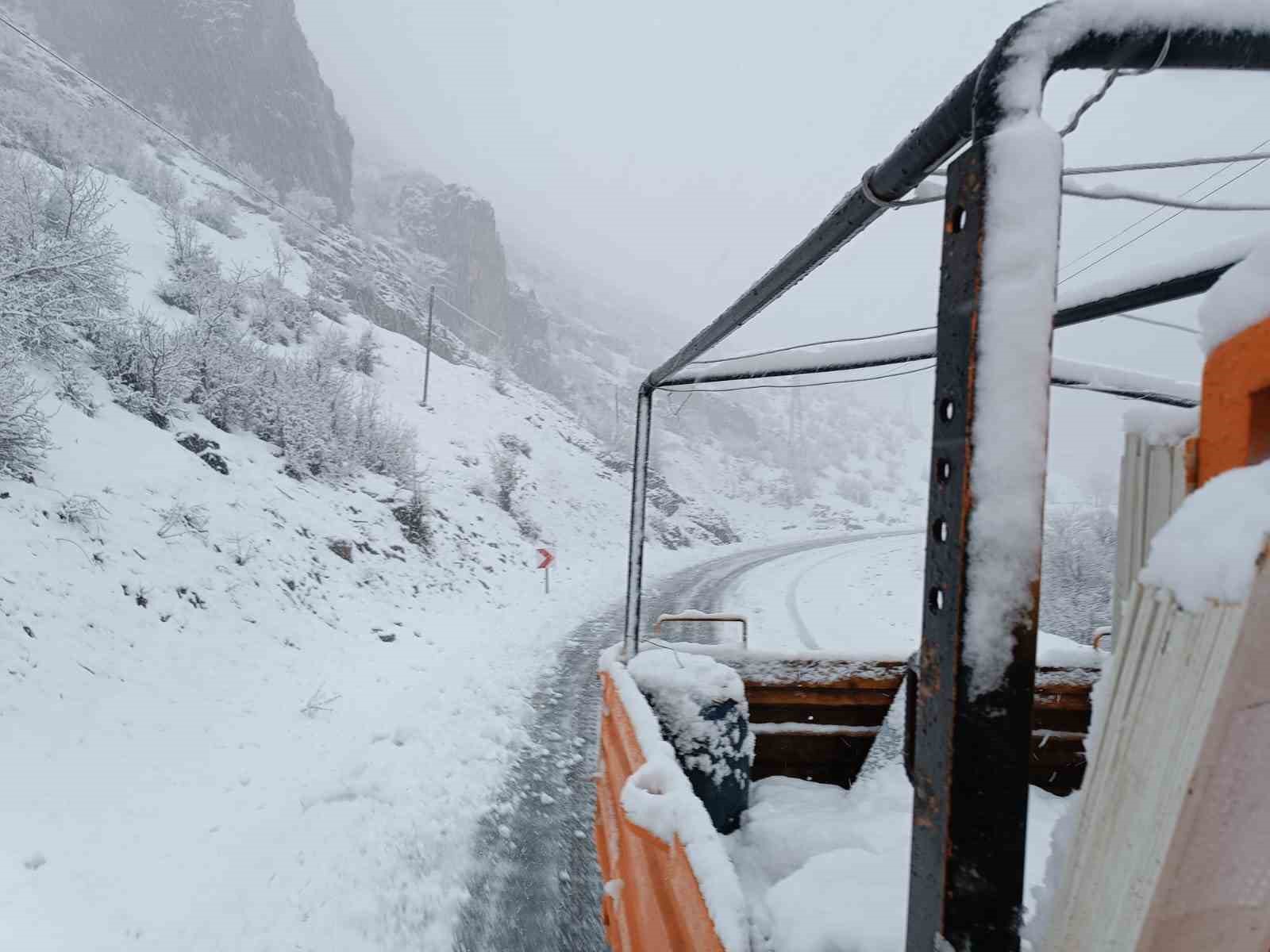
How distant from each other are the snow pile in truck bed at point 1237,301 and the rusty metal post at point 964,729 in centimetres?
24

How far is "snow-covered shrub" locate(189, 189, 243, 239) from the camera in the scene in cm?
2203

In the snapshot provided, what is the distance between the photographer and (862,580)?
17062 millimetres

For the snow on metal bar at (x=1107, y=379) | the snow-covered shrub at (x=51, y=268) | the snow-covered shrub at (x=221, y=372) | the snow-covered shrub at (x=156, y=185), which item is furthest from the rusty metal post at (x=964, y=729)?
the snow-covered shrub at (x=156, y=185)

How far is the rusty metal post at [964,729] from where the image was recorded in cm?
81

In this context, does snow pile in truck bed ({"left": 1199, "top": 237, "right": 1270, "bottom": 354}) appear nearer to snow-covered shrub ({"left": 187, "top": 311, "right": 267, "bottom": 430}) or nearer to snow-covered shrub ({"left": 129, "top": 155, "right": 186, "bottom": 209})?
snow-covered shrub ({"left": 187, "top": 311, "right": 267, "bottom": 430})

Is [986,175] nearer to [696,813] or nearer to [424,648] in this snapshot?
[696,813]

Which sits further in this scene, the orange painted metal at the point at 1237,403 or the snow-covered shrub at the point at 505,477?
the snow-covered shrub at the point at 505,477

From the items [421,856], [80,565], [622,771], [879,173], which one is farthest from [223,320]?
[879,173]

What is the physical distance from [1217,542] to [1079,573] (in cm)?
1544

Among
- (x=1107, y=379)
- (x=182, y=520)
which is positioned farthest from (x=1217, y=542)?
(x=182, y=520)

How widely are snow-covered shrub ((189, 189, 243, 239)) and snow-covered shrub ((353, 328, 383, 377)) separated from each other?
6.90 meters

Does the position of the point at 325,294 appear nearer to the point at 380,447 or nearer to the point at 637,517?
the point at 380,447

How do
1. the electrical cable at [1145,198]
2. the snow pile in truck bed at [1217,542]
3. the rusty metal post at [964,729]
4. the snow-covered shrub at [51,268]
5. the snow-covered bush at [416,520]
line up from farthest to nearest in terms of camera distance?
the snow-covered bush at [416,520] → the snow-covered shrub at [51,268] → the electrical cable at [1145,198] → the rusty metal post at [964,729] → the snow pile in truck bed at [1217,542]

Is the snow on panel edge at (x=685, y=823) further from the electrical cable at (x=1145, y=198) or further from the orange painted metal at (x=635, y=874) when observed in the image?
the electrical cable at (x=1145, y=198)
